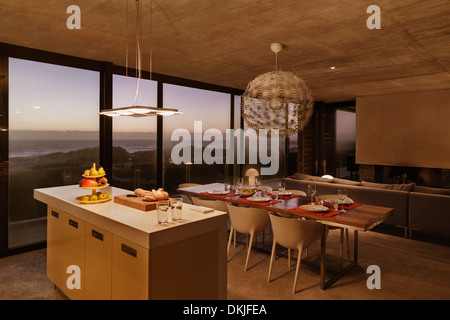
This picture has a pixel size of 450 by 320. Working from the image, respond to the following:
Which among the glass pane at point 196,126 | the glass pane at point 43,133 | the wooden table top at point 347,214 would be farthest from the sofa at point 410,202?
the glass pane at point 43,133

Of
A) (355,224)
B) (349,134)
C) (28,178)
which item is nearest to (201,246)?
(355,224)

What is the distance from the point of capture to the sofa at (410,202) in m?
4.09

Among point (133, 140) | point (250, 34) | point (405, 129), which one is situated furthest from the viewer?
point (405, 129)

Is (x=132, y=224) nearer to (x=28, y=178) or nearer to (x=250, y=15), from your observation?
(x=250, y=15)

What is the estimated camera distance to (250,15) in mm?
2857

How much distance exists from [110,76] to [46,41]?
1.05m

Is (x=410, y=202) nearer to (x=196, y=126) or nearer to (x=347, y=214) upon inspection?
(x=347, y=214)

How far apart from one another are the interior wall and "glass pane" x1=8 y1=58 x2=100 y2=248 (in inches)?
263

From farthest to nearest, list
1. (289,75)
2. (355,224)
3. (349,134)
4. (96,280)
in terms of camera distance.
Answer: (349,134), (289,75), (355,224), (96,280)

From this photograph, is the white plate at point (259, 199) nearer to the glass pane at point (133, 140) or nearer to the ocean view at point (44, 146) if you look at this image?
the glass pane at point (133, 140)

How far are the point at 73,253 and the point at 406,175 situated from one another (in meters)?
7.37

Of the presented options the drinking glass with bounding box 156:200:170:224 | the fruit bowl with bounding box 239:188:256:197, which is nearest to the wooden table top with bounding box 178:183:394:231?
the fruit bowl with bounding box 239:188:256:197

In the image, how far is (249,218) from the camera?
3.38m

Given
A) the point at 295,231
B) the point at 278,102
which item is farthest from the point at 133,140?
the point at 295,231
